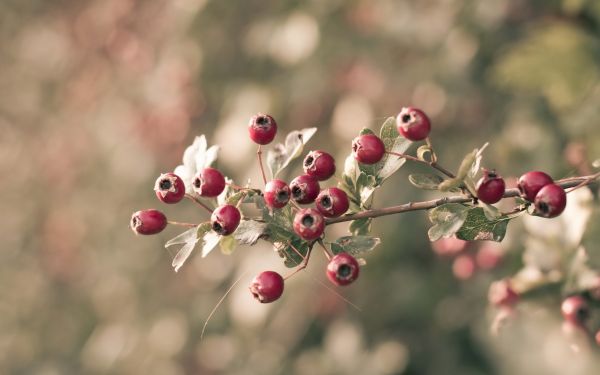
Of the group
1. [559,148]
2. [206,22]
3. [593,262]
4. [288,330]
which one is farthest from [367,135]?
Answer: [206,22]

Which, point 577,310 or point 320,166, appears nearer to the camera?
point 320,166

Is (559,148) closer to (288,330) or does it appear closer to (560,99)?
(560,99)

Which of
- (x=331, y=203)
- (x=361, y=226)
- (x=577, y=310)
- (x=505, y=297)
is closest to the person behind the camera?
(x=331, y=203)

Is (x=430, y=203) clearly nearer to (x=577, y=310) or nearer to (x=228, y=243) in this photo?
(x=228, y=243)

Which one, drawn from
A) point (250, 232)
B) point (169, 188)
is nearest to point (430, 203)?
point (250, 232)

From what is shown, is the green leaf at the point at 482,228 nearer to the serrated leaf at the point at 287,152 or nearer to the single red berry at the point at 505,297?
the serrated leaf at the point at 287,152

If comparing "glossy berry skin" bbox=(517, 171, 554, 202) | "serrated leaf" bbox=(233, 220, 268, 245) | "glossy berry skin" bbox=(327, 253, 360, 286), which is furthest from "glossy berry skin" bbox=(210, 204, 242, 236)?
"glossy berry skin" bbox=(517, 171, 554, 202)

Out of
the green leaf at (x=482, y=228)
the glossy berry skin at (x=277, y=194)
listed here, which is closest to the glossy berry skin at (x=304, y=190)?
the glossy berry skin at (x=277, y=194)
